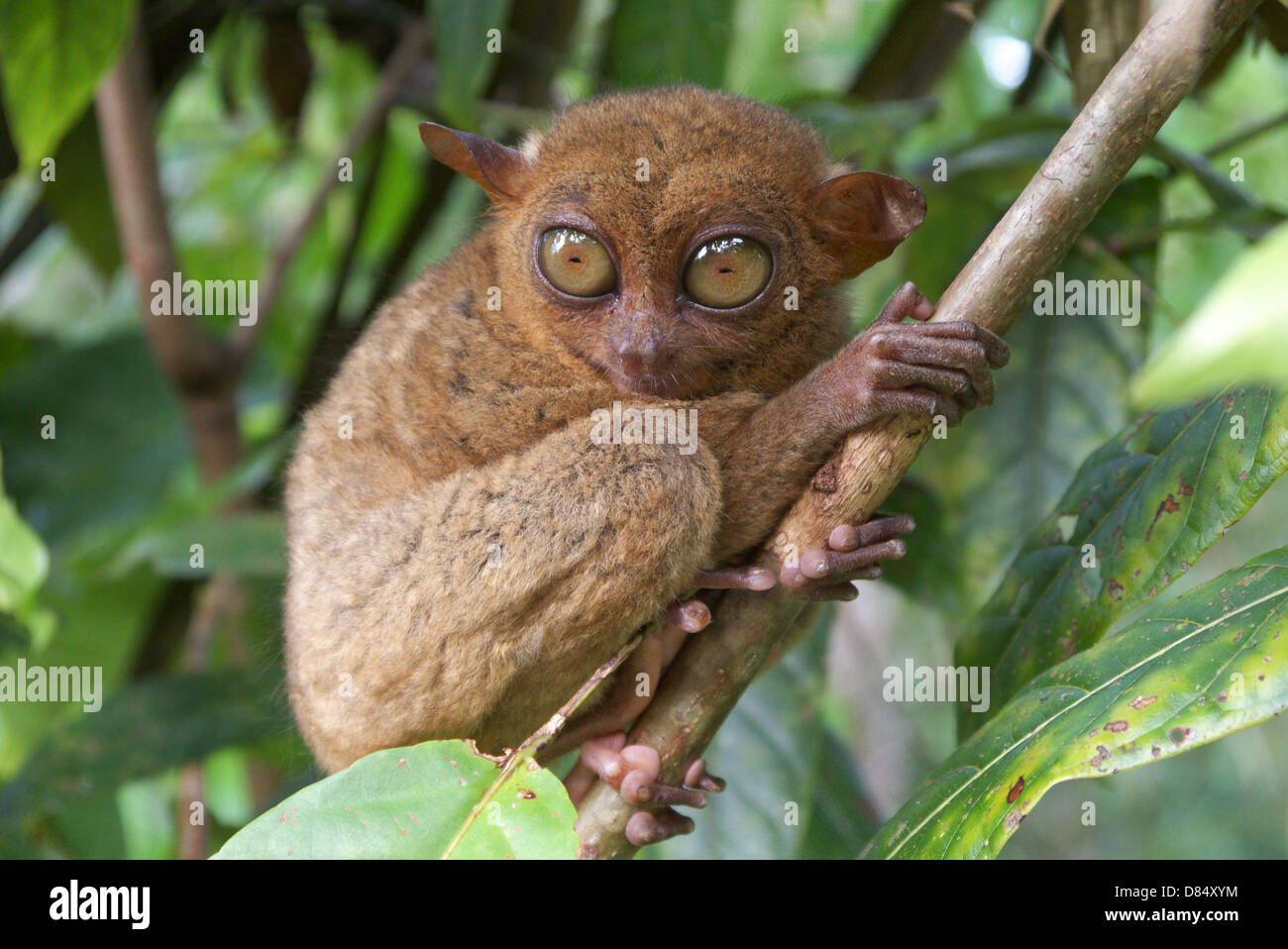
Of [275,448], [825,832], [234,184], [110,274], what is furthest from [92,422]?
[825,832]

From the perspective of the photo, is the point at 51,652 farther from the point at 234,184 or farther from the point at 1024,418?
the point at 1024,418

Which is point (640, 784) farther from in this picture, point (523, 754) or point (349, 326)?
point (349, 326)

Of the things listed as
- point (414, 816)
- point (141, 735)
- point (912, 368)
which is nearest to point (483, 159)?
point (912, 368)

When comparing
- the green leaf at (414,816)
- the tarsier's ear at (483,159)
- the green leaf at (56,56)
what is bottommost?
the green leaf at (414,816)

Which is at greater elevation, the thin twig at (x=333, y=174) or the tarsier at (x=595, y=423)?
the thin twig at (x=333, y=174)

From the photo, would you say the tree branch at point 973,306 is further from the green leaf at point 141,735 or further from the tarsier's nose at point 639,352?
the green leaf at point 141,735

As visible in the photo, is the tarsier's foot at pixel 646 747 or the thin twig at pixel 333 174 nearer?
the tarsier's foot at pixel 646 747

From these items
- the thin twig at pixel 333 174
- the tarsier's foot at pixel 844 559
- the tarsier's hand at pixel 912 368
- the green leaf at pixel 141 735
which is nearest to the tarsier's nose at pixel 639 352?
the tarsier's hand at pixel 912 368
